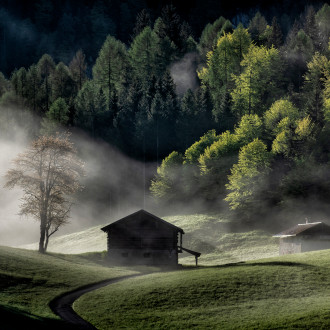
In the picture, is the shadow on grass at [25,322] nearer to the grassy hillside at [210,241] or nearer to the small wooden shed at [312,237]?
the small wooden shed at [312,237]

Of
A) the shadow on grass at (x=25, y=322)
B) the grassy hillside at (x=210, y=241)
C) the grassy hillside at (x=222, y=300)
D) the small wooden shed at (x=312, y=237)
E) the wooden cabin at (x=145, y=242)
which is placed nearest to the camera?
the shadow on grass at (x=25, y=322)

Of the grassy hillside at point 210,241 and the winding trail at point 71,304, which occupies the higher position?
the grassy hillside at point 210,241

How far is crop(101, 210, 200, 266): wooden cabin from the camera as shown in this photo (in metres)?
74.0

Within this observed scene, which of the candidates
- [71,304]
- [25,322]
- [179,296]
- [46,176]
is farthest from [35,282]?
[46,176]

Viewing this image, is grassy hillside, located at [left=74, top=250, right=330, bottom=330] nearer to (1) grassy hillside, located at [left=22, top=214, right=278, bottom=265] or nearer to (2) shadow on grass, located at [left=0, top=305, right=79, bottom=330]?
(2) shadow on grass, located at [left=0, top=305, right=79, bottom=330]

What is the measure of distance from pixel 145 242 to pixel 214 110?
77494 mm

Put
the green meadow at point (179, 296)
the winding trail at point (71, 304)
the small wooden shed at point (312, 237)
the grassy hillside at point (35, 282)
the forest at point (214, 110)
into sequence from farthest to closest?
the forest at point (214, 110) → the small wooden shed at point (312, 237) → the winding trail at point (71, 304) → the green meadow at point (179, 296) → the grassy hillside at point (35, 282)

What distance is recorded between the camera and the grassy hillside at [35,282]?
33078mm

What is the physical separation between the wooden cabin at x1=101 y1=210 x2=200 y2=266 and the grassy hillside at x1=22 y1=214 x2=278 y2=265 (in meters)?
10.2

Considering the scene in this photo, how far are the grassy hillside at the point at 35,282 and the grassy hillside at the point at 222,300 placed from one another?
3.34 meters

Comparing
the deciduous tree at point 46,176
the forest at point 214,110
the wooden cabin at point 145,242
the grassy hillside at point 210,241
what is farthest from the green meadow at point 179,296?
the forest at point 214,110

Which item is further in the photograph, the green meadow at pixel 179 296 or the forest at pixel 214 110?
the forest at pixel 214 110

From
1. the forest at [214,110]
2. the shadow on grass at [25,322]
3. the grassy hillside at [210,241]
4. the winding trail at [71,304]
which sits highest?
the forest at [214,110]

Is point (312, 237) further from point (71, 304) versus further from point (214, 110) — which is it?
point (214, 110)
